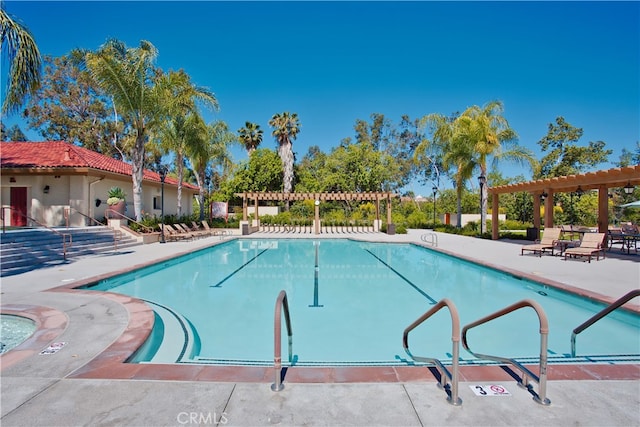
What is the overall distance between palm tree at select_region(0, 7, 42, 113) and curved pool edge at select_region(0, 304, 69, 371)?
7.84 meters

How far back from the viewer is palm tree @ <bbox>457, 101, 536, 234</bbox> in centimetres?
2009

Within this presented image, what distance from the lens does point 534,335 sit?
553cm

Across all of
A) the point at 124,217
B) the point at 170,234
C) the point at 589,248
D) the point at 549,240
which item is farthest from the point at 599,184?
the point at 124,217

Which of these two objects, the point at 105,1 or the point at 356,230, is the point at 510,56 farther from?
the point at 105,1

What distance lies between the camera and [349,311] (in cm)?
696

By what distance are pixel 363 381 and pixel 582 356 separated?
3507 millimetres

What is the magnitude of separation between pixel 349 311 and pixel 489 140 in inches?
681

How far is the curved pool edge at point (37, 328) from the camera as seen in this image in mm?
3590

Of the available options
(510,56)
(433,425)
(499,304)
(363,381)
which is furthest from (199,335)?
(510,56)

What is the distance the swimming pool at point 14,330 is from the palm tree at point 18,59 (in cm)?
→ 817

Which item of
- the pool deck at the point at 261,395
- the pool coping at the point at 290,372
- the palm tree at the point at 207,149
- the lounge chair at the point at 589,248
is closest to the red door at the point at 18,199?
the palm tree at the point at 207,149

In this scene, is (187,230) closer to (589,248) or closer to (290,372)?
(290,372)

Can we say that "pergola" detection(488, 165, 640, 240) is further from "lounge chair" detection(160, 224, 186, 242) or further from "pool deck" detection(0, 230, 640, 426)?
"lounge chair" detection(160, 224, 186, 242)

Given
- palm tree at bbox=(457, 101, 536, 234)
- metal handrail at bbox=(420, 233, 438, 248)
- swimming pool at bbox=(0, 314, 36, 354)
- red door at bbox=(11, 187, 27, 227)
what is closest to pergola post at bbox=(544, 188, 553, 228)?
palm tree at bbox=(457, 101, 536, 234)
